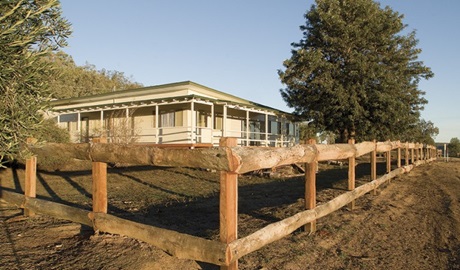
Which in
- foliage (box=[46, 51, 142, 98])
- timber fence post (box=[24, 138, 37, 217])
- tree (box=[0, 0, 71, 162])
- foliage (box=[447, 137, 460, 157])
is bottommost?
foliage (box=[447, 137, 460, 157])

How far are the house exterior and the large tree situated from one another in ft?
10.2

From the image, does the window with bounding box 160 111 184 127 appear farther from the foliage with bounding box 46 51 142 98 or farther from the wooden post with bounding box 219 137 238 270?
the foliage with bounding box 46 51 142 98

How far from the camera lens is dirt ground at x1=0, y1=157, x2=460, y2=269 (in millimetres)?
4250

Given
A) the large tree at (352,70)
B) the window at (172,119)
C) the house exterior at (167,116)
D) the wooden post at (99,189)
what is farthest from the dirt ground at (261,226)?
the large tree at (352,70)

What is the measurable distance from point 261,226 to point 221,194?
250cm

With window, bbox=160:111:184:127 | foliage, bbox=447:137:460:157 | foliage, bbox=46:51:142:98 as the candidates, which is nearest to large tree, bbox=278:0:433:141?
window, bbox=160:111:184:127

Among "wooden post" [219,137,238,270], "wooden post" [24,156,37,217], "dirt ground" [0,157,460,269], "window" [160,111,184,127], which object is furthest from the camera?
"window" [160,111,184,127]

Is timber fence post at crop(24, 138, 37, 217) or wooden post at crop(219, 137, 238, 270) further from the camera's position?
timber fence post at crop(24, 138, 37, 217)

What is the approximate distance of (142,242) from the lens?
460 centimetres

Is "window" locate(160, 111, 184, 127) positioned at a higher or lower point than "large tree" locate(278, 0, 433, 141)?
lower

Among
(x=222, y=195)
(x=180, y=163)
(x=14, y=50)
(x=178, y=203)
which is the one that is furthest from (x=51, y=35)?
(x=178, y=203)

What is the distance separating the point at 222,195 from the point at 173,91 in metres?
18.0

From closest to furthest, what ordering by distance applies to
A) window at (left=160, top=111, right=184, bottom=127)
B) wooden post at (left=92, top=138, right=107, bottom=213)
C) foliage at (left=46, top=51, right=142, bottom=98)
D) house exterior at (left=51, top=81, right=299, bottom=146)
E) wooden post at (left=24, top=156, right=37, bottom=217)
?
wooden post at (left=92, top=138, right=107, bottom=213), wooden post at (left=24, top=156, right=37, bottom=217), house exterior at (left=51, top=81, right=299, bottom=146), window at (left=160, top=111, right=184, bottom=127), foliage at (left=46, top=51, right=142, bottom=98)

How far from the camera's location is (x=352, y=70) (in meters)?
21.0
